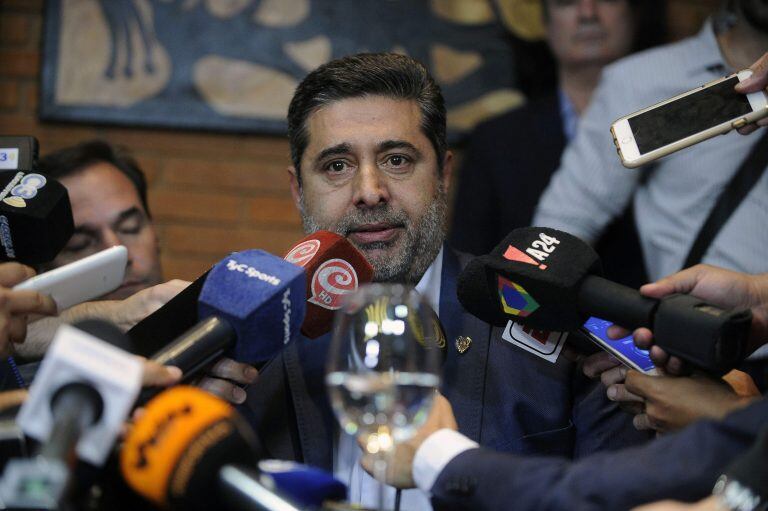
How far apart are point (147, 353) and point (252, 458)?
0.58 m

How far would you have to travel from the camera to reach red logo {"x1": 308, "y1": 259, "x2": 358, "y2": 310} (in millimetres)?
1861

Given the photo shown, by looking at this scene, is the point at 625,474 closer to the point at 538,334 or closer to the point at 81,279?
the point at 538,334

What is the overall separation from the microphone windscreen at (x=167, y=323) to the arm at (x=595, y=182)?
1.20 m

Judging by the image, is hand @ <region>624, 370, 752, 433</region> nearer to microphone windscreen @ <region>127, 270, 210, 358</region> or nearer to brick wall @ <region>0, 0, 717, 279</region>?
microphone windscreen @ <region>127, 270, 210, 358</region>

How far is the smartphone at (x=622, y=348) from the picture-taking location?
172 centimetres

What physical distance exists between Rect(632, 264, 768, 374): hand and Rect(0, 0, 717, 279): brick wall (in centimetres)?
202

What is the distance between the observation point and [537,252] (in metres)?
1.66

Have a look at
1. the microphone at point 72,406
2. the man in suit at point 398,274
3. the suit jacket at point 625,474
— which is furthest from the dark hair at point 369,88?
the microphone at point 72,406

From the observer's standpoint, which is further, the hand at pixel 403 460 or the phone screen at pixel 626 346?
the phone screen at pixel 626 346

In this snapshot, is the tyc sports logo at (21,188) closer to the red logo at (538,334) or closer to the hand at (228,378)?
the hand at (228,378)

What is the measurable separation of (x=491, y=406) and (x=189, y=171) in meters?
1.86

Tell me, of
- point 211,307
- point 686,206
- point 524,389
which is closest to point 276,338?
point 211,307

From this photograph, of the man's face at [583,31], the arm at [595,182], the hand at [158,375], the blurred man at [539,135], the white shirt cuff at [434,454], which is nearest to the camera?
the hand at [158,375]

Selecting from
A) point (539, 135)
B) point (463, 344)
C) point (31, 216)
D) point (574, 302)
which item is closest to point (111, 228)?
point (31, 216)
